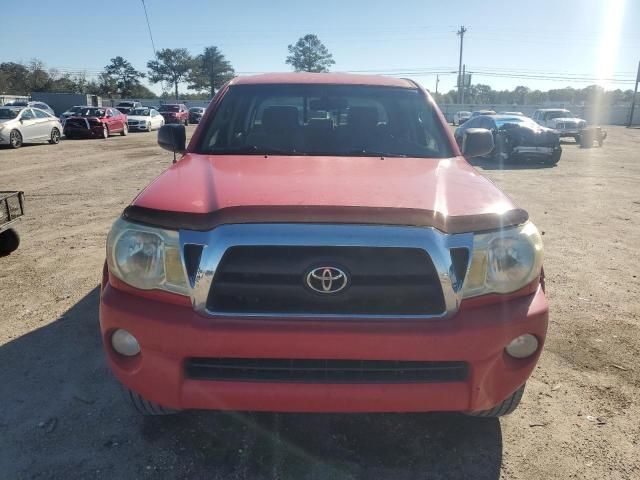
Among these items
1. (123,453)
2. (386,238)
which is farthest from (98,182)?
(386,238)

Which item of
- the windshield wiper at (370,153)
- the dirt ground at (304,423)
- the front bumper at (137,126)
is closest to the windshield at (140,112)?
the front bumper at (137,126)

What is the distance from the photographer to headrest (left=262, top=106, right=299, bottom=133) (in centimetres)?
341

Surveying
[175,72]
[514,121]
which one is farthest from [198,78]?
[514,121]

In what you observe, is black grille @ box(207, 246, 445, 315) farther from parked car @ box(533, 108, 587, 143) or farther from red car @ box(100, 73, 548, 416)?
parked car @ box(533, 108, 587, 143)

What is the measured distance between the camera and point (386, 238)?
6.46 ft

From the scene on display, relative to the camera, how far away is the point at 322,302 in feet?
6.59

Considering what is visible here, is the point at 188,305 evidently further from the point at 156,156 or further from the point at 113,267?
the point at 156,156

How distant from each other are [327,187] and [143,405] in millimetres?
1371

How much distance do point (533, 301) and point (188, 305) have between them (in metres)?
1.45

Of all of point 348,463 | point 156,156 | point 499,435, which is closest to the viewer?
point 348,463

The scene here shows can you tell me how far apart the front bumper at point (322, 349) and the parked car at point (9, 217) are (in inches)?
140

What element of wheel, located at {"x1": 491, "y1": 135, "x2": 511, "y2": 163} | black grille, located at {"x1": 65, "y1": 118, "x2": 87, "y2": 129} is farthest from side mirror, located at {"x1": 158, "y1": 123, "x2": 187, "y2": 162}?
black grille, located at {"x1": 65, "y1": 118, "x2": 87, "y2": 129}

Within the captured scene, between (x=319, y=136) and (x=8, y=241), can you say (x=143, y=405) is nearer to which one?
(x=319, y=136)

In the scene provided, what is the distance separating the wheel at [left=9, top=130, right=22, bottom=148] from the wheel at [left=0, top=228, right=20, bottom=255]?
14.6 meters
